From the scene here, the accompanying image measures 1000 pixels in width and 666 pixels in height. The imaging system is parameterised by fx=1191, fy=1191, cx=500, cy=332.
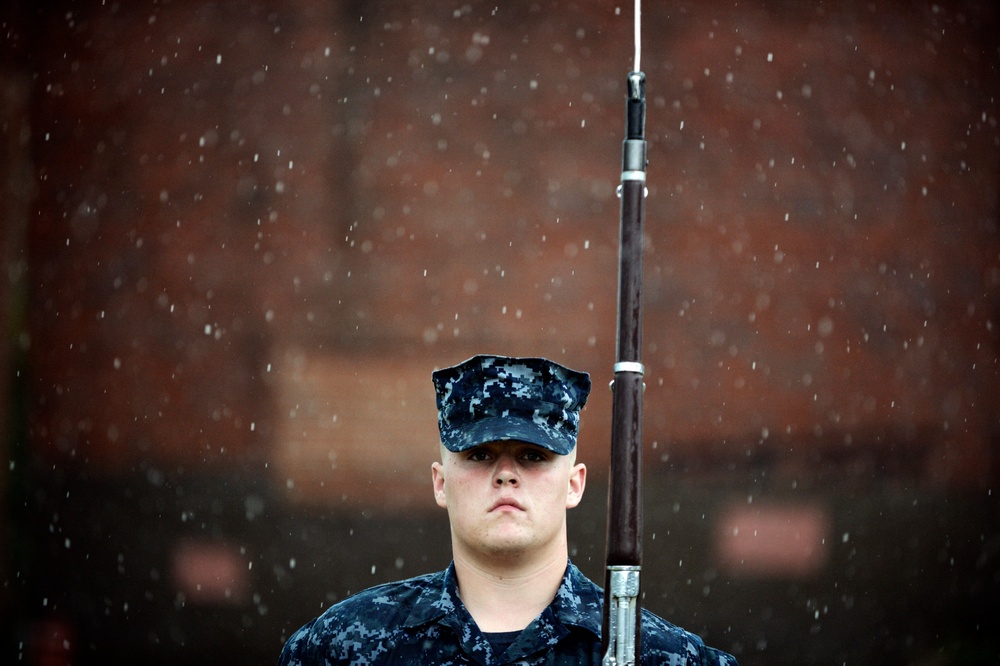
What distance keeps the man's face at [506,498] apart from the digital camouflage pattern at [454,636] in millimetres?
130

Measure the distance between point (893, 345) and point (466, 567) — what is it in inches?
156

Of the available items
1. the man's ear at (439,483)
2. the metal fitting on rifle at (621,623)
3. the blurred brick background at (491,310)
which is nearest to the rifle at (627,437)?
the metal fitting on rifle at (621,623)

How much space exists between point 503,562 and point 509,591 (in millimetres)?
69

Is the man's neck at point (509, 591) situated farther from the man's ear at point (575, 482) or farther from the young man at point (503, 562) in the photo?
the man's ear at point (575, 482)

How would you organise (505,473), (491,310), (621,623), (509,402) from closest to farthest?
1. (621,623)
2. (505,473)
3. (509,402)
4. (491,310)

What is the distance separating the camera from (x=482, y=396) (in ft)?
7.96

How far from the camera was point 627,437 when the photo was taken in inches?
89.2

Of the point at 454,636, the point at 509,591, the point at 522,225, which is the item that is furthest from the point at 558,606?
the point at 522,225

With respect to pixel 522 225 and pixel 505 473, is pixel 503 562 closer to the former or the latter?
pixel 505 473

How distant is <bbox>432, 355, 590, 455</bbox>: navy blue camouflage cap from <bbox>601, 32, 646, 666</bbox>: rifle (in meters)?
0.14

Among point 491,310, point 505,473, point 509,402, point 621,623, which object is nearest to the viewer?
point 621,623

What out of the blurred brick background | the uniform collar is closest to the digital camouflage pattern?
the uniform collar

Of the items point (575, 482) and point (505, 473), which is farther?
point (575, 482)

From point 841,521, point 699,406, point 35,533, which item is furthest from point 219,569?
point 841,521
